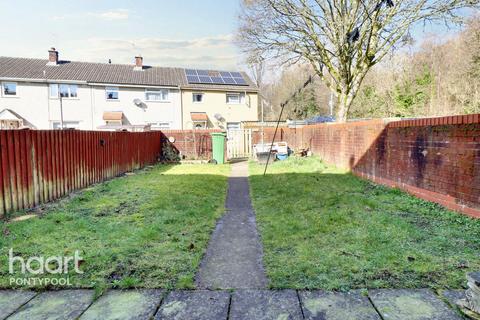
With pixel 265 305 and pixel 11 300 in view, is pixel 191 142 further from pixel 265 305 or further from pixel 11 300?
pixel 265 305

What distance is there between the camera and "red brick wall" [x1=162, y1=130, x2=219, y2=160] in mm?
17047

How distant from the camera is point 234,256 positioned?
11.9 ft

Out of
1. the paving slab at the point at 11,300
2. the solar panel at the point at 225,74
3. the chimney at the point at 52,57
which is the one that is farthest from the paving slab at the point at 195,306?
the chimney at the point at 52,57

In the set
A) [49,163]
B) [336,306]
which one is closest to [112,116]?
[49,163]

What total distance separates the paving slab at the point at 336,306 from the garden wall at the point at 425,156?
315 cm

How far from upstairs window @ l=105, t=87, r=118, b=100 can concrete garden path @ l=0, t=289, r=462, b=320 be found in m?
24.2

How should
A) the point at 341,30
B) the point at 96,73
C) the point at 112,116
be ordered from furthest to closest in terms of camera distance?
the point at 96,73
the point at 112,116
the point at 341,30

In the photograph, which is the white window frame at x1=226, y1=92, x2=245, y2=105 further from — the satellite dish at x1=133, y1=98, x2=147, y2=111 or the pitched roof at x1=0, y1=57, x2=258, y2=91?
the satellite dish at x1=133, y1=98, x2=147, y2=111

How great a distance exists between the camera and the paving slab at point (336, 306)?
7.57ft

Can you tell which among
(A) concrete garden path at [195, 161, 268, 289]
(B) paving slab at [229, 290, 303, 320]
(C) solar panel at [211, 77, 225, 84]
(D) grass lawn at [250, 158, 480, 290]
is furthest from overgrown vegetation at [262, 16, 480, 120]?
(B) paving slab at [229, 290, 303, 320]

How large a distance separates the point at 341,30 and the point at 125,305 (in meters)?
14.8

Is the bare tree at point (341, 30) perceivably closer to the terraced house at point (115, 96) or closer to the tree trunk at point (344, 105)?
the tree trunk at point (344, 105)

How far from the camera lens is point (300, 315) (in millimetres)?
2338

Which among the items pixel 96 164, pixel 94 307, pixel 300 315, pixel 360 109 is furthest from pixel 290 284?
pixel 360 109
